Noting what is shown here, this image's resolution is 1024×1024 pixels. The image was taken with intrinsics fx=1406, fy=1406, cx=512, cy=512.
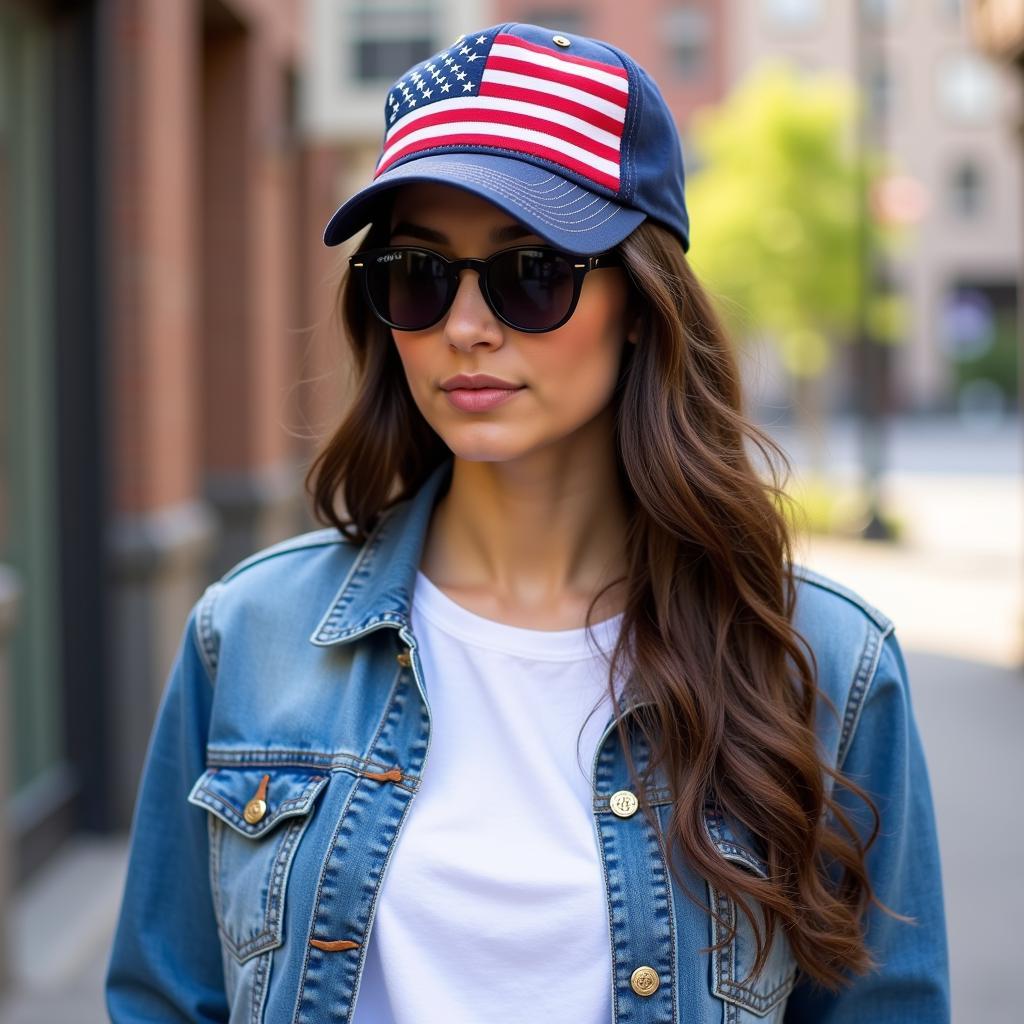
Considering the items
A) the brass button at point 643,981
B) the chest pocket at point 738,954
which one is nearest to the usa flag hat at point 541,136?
the chest pocket at point 738,954

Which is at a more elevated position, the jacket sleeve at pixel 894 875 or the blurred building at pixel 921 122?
the blurred building at pixel 921 122

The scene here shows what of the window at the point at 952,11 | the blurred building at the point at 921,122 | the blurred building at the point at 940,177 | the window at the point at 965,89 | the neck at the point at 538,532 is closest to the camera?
the neck at the point at 538,532

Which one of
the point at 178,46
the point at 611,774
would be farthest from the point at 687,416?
the point at 178,46

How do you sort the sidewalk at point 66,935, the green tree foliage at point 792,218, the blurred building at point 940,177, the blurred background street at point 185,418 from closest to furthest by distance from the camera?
the sidewalk at point 66,935 → the blurred background street at point 185,418 → the green tree foliage at point 792,218 → the blurred building at point 940,177

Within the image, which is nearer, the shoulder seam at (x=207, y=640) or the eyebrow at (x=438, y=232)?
the eyebrow at (x=438, y=232)

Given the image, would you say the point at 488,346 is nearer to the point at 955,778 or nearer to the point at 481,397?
the point at 481,397

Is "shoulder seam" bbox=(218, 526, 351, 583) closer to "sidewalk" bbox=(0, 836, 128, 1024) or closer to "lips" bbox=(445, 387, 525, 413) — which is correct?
"lips" bbox=(445, 387, 525, 413)

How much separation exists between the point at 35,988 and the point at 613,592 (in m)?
3.25

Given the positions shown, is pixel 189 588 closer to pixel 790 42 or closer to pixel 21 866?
pixel 21 866

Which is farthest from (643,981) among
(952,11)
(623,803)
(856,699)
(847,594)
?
(952,11)

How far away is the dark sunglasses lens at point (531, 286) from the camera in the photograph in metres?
1.85

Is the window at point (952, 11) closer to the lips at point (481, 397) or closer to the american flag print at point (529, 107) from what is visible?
the american flag print at point (529, 107)

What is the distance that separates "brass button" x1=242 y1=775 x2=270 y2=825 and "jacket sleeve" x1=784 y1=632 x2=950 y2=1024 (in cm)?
79

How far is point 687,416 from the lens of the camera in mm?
2041
